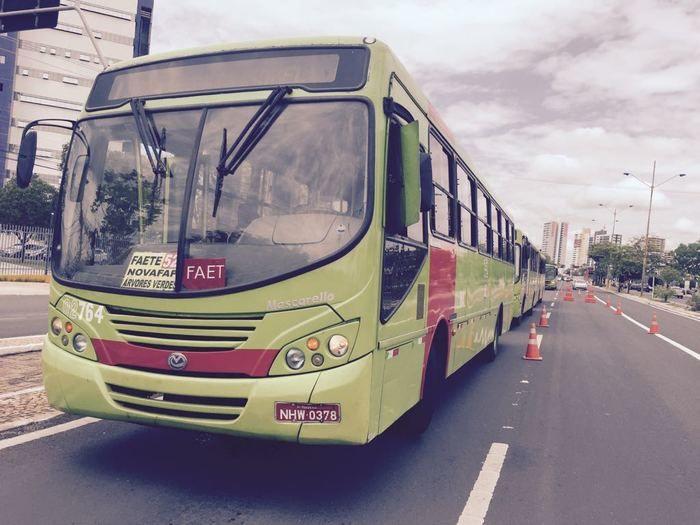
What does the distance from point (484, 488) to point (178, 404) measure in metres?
2.28

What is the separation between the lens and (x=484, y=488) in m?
4.60

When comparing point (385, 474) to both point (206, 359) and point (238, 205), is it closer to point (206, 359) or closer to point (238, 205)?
point (206, 359)

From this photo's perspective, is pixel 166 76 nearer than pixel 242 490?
No

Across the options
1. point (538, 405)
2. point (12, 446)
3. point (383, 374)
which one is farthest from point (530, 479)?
point (12, 446)

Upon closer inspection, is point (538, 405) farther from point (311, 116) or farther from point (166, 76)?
point (166, 76)

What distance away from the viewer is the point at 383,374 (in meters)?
4.20

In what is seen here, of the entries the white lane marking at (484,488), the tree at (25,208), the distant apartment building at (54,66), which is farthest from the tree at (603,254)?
the white lane marking at (484,488)

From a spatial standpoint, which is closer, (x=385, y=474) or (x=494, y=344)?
(x=385, y=474)

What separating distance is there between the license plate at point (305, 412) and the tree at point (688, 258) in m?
111

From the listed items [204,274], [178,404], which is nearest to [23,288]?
[178,404]

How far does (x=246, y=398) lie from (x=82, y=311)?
4.45ft

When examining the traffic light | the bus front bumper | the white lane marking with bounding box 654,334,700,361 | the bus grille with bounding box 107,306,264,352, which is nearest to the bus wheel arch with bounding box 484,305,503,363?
the white lane marking with bounding box 654,334,700,361

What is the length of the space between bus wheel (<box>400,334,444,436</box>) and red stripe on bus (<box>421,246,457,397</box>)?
23 cm

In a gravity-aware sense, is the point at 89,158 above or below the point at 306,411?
above
